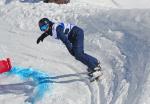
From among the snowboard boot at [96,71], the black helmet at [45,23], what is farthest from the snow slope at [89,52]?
the black helmet at [45,23]

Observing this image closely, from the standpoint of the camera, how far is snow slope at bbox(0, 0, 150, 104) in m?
8.45

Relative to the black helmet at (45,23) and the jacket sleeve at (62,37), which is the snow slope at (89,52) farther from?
the black helmet at (45,23)

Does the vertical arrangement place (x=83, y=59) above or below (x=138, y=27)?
below

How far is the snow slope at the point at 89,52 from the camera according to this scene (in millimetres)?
8448

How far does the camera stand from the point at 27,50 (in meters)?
12.3

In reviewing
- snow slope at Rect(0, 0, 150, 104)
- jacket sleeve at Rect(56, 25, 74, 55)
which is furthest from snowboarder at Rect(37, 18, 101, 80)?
snow slope at Rect(0, 0, 150, 104)

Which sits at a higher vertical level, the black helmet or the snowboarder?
the black helmet

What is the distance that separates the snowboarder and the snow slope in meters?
0.35

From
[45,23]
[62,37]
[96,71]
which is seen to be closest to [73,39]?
[62,37]

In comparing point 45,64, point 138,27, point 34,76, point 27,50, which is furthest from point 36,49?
point 138,27

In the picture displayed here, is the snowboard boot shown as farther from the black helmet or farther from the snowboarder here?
the black helmet

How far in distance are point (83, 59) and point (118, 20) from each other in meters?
3.27

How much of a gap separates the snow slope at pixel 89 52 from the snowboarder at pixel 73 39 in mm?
350

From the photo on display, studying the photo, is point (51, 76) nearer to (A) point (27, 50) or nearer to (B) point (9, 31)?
(A) point (27, 50)
